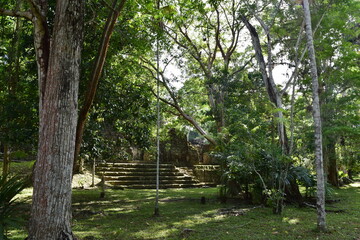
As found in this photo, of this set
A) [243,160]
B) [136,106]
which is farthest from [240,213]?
[136,106]

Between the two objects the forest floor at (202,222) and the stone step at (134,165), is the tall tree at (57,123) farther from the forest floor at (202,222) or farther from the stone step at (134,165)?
the stone step at (134,165)

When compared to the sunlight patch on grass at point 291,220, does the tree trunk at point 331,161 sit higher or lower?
higher

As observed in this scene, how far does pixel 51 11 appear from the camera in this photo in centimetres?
574

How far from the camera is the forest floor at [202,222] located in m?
4.91

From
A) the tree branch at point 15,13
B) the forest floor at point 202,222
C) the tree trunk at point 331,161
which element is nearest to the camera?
the tree branch at point 15,13

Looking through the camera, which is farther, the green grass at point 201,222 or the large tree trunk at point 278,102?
the large tree trunk at point 278,102

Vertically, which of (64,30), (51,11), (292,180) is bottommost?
(292,180)

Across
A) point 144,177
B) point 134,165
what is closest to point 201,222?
point 144,177

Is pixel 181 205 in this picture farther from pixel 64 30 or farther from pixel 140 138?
pixel 64 30

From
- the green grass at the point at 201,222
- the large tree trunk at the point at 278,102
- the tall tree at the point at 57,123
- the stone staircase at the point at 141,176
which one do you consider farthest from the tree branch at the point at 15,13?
the stone staircase at the point at 141,176

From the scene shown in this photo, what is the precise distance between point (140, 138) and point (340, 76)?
788cm

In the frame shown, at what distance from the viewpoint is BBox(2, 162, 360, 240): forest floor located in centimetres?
491

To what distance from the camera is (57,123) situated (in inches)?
143

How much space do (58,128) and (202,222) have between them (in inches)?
148
